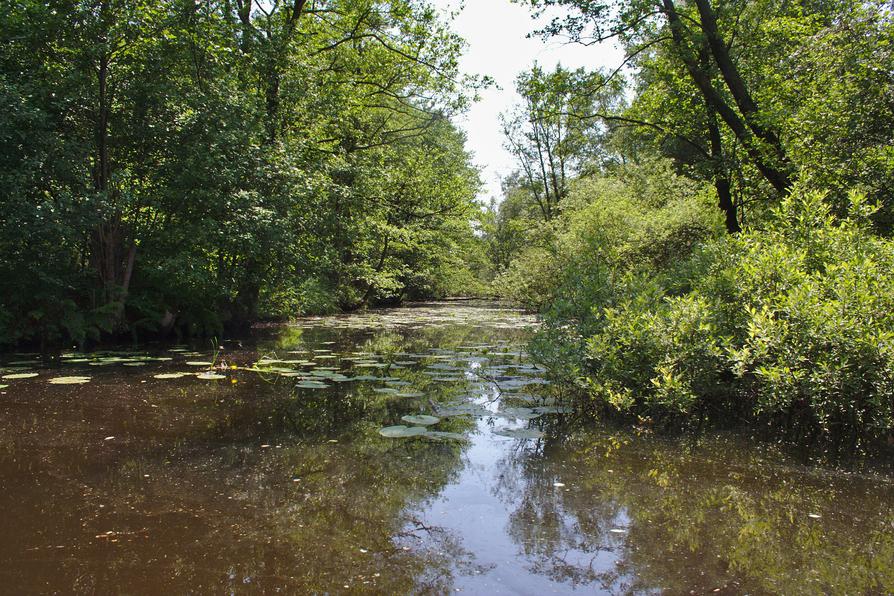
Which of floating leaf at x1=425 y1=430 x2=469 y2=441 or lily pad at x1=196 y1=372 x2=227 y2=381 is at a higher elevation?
lily pad at x1=196 y1=372 x2=227 y2=381

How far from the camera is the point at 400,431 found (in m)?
4.71

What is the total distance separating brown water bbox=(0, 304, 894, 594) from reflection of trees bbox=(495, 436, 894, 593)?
0.01 metres

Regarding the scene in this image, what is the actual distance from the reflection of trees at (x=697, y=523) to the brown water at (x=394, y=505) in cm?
1

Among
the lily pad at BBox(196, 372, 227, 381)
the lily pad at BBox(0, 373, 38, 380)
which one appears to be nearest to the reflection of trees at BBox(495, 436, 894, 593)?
the lily pad at BBox(196, 372, 227, 381)

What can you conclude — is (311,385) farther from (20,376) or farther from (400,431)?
(20,376)

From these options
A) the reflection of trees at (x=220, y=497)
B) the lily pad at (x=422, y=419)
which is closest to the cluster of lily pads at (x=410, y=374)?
the lily pad at (x=422, y=419)

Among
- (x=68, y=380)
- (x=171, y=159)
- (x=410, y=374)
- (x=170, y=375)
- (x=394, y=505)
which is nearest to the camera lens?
(x=394, y=505)

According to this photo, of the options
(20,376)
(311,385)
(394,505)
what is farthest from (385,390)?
(20,376)

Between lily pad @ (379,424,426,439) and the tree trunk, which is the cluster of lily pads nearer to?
lily pad @ (379,424,426,439)

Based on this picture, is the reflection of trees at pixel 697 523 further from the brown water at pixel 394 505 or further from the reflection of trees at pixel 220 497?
the reflection of trees at pixel 220 497

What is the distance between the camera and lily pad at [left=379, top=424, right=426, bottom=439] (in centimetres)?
464

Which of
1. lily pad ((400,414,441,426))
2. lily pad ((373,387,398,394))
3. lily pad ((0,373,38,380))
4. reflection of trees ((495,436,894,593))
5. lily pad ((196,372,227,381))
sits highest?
lily pad ((0,373,38,380))

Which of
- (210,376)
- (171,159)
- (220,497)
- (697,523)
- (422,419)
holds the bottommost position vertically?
(697,523)

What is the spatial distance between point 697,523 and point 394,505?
1788mm
